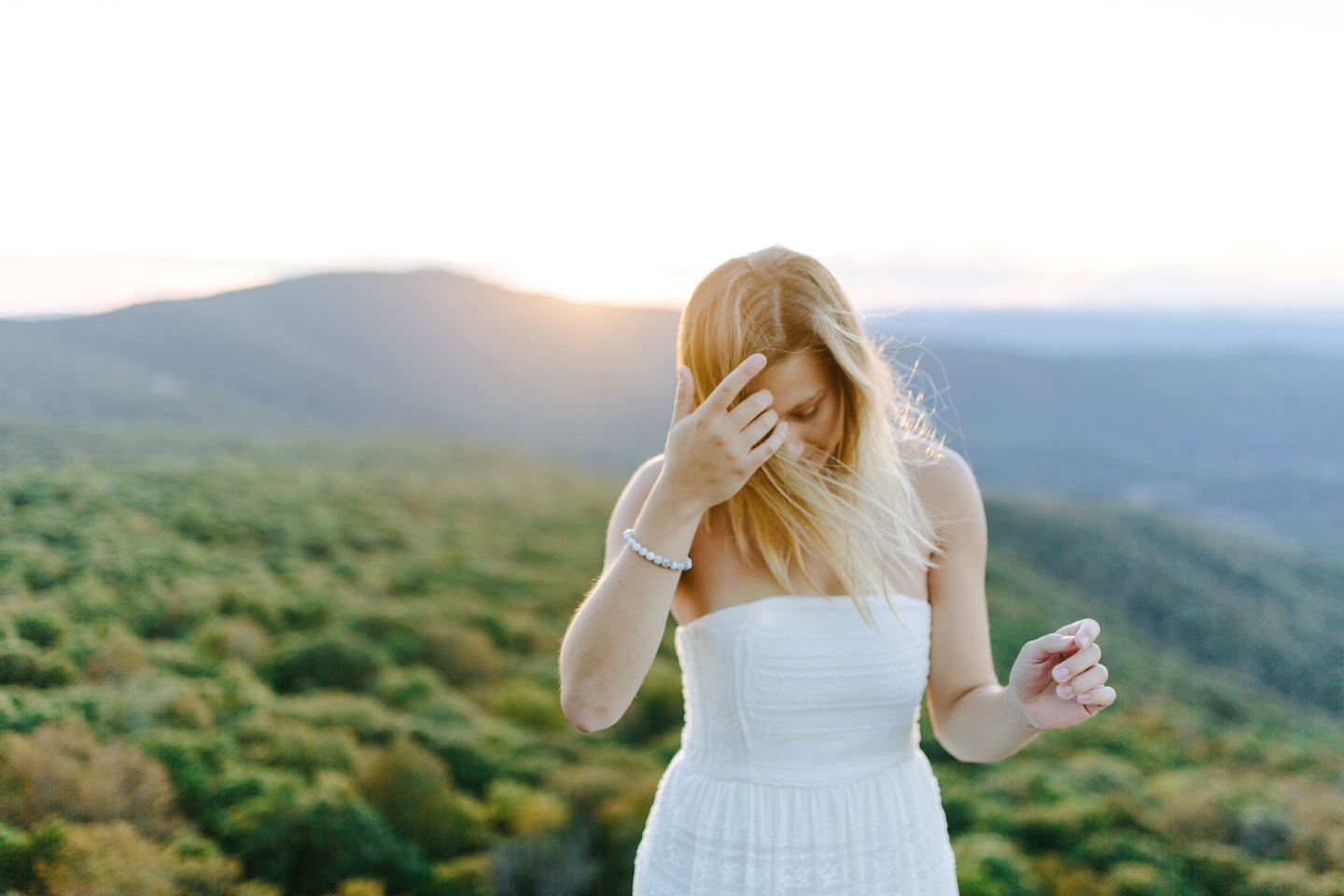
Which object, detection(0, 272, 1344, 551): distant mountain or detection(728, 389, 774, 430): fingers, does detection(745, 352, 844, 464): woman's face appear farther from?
detection(0, 272, 1344, 551): distant mountain

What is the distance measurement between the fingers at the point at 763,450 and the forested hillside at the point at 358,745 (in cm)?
262

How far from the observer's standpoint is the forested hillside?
278 centimetres

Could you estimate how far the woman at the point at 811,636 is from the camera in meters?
1.55

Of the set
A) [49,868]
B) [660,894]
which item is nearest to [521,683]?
[49,868]

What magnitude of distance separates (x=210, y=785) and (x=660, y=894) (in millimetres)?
2774

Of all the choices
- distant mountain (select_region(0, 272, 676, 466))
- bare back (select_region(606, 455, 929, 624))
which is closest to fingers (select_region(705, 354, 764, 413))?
bare back (select_region(606, 455, 929, 624))

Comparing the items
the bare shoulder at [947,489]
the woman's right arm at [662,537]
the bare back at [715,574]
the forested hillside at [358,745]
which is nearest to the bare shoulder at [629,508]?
the bare back at [715,574]

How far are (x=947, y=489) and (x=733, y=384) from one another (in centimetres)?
75

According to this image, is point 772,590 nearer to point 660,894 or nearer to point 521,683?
point 660,894

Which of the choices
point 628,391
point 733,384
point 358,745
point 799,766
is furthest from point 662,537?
point 628,391

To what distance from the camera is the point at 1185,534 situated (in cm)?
2578

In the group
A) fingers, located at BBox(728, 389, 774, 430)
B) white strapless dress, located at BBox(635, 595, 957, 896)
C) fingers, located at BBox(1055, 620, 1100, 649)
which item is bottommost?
white strapless dress, located at BBox(635, 595, 957, 896)

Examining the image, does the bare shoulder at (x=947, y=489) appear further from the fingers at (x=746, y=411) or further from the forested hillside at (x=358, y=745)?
the forested hillside at (x=358, y=745)

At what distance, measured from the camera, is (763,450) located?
130 centimetres
